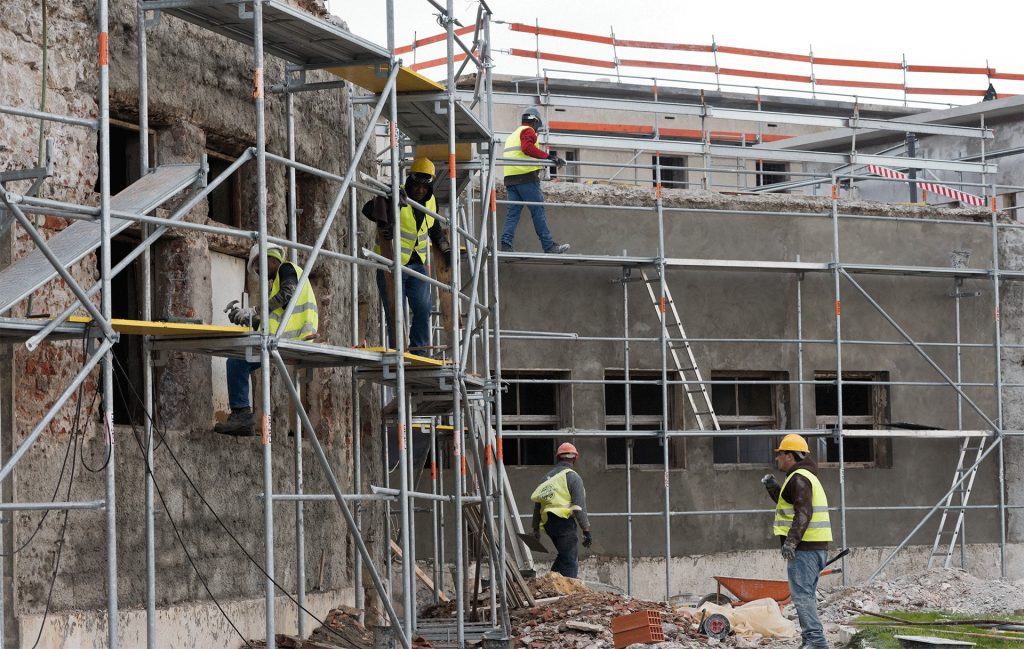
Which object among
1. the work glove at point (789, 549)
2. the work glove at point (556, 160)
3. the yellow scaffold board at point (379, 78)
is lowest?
the work glove at point (789, 549)

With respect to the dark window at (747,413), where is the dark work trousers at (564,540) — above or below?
below

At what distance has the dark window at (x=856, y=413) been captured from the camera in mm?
17750

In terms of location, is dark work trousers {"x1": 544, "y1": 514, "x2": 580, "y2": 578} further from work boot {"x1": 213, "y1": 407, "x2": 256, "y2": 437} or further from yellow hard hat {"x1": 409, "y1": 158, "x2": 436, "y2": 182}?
work boot {"x1": 213, "y1": 407, "x2": 256, "y2": 437}

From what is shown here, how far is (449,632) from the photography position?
11562 millimetres

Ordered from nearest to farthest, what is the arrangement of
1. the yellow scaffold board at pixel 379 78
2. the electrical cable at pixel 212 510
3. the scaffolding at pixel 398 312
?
the scaffolding at pixel 398 312 → the electrical cable at pixel 212 510 → the yellow scaffold board at pixel 379 78

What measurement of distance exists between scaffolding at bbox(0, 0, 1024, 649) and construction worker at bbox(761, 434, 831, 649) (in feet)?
7.27

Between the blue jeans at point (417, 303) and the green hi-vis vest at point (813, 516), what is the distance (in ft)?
9.71

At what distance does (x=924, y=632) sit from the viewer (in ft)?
39.5

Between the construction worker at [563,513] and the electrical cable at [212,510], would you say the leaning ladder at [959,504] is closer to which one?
the construction worker at [563,513]

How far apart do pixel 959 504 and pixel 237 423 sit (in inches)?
437

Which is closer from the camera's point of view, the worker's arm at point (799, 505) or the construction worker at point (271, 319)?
the construction worker at point (271, 319)

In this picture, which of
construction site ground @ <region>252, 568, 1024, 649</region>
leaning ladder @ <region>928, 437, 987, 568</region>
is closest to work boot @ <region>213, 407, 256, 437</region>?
construction site ground @ <region>252, 568, 1024, 649</region>

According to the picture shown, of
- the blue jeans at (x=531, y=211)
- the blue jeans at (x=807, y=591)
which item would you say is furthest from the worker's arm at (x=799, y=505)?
the blue jeans at (x=531, y=211)

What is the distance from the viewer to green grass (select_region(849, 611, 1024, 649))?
11.0 meters
